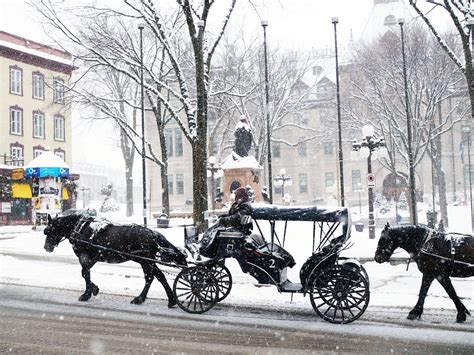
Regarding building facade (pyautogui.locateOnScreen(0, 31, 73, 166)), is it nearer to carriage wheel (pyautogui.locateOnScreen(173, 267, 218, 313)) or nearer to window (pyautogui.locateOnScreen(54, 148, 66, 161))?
window (pyautogui.locateOnScreen(54, 148, 66, 161))

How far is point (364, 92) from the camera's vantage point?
33.2m

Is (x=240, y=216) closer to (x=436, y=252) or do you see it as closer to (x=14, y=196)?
(x=436, y=252)

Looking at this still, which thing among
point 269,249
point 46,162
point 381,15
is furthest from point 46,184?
point 381,15

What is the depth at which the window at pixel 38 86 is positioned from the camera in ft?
155

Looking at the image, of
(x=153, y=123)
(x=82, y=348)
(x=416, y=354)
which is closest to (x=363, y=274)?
(x=416, y=354)

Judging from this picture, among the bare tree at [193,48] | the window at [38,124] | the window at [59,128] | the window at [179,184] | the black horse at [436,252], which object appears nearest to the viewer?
the black horse at [436,252]

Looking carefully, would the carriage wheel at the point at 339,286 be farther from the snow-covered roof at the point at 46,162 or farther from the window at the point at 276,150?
the window at the point at 276,150

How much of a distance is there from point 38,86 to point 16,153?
20.5 feet

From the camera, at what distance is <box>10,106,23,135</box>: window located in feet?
148

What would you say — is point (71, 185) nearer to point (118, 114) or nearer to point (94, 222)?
point (118, 114)

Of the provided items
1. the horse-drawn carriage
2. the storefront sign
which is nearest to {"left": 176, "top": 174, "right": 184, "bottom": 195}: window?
the storefront sign

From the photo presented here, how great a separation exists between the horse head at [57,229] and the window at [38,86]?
3846cm

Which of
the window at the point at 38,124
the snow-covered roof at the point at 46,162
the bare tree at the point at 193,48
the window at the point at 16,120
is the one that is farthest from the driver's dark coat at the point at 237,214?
the window at the point at 38,124

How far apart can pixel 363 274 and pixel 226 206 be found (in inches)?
819
